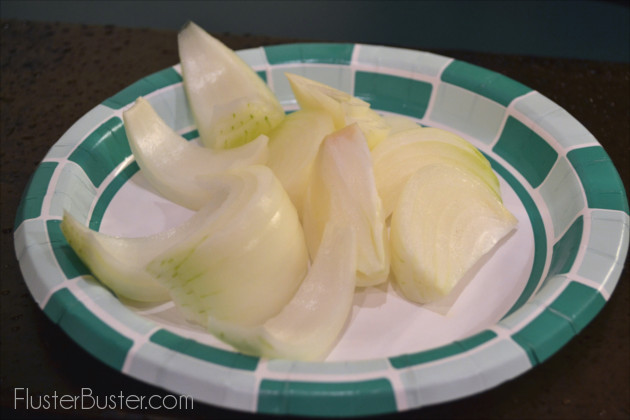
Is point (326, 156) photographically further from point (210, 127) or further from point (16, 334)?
point (16, 334)

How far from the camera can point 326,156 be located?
0.75 meters

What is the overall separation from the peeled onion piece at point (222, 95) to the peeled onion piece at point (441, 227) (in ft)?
0.79

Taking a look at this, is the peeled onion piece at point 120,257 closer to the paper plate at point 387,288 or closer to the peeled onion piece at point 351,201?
the paper plate at point 387,288

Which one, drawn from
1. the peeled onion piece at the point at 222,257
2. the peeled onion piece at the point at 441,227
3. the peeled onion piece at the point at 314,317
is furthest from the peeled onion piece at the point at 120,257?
the peeled onion piece at the point at 441,227

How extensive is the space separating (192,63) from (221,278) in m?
0.42

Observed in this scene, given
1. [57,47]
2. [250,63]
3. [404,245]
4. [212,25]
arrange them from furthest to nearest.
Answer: [212,25] → [57,47] → [250,63] → [404,245]

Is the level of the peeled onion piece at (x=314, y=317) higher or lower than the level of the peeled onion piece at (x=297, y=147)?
lower

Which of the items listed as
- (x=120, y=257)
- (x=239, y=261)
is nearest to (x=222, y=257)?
(x=239, y=261)

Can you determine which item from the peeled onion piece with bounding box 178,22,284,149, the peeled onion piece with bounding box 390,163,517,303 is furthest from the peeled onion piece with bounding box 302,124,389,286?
the peeled onion piece with bounding box 178,22,284,149

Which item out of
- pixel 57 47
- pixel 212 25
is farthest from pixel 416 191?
pixel 212 25

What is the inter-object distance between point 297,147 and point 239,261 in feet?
0.75

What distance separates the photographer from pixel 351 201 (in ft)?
2.41

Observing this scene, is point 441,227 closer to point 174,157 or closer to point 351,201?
point 351,201

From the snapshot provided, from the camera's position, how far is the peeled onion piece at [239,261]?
65 centimetres
